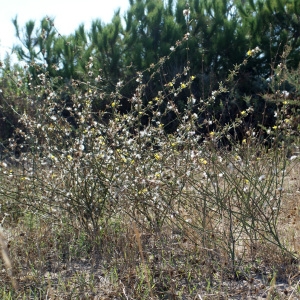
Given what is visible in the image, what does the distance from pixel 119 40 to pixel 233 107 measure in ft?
10.4

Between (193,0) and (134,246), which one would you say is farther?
(193,0)

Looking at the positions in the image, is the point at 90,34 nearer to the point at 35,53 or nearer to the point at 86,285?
the point at 35,53

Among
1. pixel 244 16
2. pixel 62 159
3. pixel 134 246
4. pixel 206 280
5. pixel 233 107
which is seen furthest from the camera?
pixel 244 16

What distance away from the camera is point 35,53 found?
11031mm

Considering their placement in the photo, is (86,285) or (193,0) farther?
(193,0)

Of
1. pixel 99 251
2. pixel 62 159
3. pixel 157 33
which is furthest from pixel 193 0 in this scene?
pixel 99 251

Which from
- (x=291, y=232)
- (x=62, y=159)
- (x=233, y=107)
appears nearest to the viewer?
(x=291, y=232)

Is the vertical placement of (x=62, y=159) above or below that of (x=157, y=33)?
below

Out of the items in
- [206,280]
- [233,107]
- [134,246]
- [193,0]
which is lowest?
[206,280]

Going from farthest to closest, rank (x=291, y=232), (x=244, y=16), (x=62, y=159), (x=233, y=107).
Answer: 1. (x=244, y=16)
2. (x=233, y=107)
3. (x=62, y=159)
4. (x=291, y=232)

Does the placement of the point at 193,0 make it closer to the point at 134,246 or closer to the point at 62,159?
the point at 62,159

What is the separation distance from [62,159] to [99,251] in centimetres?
91

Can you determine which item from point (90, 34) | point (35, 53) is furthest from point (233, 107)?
point (35, 53)

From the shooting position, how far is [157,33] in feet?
35.9
